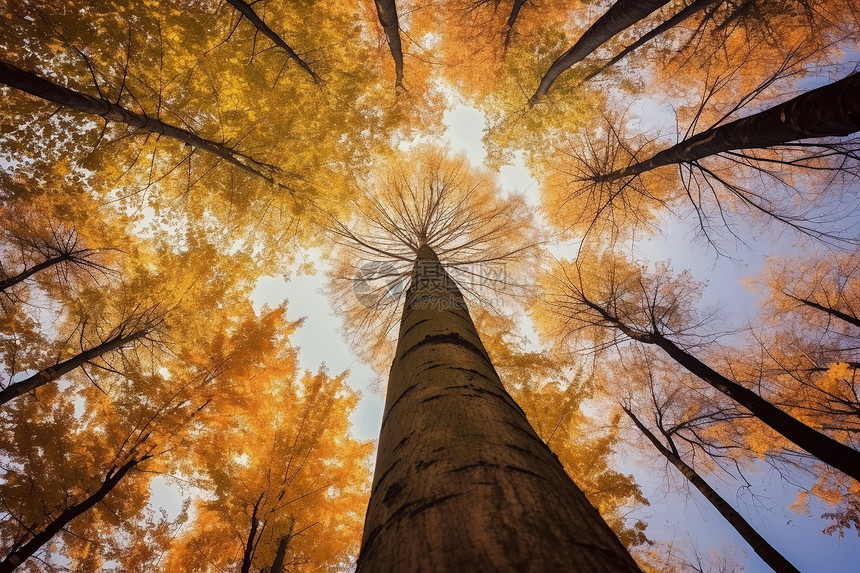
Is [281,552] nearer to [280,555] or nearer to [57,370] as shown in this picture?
[280,555]

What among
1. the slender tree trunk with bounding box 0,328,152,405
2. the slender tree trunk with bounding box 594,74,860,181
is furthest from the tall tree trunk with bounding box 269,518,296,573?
the slender tree trunk with bounding box 594,74,860,181

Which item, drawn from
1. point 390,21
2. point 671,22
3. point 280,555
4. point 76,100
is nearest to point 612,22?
point 671,22

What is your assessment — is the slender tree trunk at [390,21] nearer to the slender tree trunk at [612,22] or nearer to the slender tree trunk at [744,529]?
the slender tree trunk at [612,22]

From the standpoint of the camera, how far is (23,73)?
370 cm

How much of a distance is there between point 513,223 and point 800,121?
6.15m

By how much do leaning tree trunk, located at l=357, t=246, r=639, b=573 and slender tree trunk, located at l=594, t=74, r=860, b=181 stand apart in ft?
9.98

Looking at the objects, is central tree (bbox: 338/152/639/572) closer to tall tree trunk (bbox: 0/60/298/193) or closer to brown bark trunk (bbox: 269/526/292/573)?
tall tree trunk (bbox: 0/60/298/193)

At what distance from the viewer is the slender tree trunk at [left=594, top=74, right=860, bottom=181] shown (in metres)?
2.22

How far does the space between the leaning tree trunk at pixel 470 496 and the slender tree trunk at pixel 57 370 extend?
750 cm

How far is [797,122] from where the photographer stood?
2639 millimetres

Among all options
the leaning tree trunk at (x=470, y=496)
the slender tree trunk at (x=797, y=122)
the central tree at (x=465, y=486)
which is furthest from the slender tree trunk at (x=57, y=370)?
the slender tree trunk at (x=797, y=122)

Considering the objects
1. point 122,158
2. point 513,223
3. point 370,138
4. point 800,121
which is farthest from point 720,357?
point 122,158

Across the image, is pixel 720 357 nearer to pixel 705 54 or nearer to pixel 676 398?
pixel 676 398

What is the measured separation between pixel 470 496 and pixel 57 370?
334 inches
